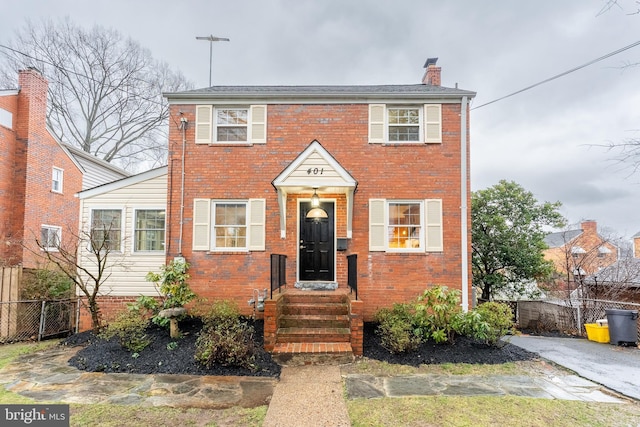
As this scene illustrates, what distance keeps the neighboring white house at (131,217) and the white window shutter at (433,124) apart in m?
7.28

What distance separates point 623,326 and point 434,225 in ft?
15.5

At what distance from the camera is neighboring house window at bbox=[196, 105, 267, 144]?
856 cm

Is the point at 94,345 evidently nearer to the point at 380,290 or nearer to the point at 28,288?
the point at 28,288

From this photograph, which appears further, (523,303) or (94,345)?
(523,303)

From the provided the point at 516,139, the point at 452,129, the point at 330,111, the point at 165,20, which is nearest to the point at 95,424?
the point at 330,111

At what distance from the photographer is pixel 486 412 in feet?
13.2

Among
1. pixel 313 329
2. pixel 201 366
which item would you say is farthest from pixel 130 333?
pixel 313 329

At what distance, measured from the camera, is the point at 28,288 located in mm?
8391

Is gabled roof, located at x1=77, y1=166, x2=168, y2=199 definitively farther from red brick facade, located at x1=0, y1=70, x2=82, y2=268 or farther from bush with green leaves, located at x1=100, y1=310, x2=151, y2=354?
bush with green leaves, located at x1=100, y1=310, x2=151, y2=354

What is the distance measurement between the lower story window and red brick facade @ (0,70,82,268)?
21.8 ft

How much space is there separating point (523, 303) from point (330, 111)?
1019cm

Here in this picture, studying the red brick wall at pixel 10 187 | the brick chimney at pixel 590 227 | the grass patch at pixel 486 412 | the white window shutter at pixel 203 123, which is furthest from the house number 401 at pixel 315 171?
the brick chimney at pixel 590 227

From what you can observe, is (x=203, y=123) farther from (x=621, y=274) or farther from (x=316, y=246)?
(x=621, y=274)

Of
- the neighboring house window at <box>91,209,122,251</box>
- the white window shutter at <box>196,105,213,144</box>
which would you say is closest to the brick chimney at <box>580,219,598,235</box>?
the white window shutter at <box>196,105,213,144</box>
